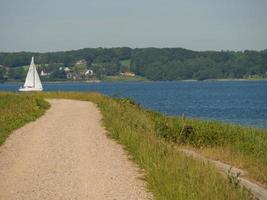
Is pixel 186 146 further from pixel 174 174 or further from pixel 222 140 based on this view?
pixel 174 174

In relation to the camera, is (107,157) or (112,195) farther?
(107,157)

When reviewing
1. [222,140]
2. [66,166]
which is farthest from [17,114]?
[66,166]

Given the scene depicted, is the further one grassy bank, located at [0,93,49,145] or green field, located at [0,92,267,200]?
grassy bank, located at [0,93,49,145]

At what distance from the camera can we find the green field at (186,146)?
1182 cm

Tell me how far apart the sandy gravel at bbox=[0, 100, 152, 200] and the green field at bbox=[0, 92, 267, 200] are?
1.39 ft

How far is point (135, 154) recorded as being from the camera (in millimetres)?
16453

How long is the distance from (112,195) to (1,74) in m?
183

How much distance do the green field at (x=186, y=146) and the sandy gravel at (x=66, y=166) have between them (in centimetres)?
42

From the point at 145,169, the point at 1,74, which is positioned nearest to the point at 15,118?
the point at 145,169

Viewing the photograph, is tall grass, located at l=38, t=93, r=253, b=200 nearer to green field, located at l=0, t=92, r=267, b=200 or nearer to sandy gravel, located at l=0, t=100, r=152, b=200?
green field, located at l=0, t=92, r=267, b=200

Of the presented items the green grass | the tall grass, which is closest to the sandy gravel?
the tall grass

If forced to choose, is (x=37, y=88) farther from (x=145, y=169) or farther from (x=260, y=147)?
(x=145, y=169)

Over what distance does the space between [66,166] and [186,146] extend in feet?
30.0

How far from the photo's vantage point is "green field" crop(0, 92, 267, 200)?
1182cm
